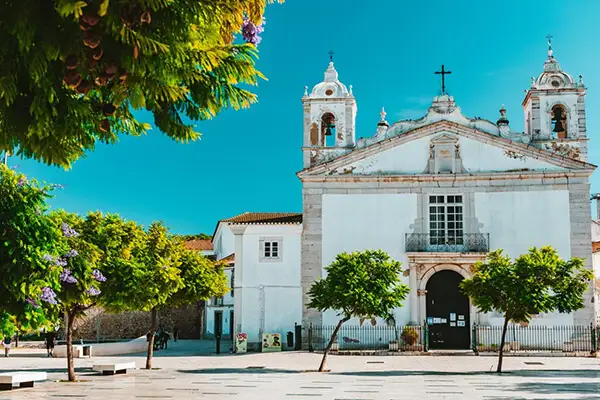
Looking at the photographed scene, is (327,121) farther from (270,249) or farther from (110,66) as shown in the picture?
(110,66)

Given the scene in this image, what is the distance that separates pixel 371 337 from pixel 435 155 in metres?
7.43

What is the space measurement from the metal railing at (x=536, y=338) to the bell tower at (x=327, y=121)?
8.82 meters

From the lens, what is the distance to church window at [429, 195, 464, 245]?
97.2 feet

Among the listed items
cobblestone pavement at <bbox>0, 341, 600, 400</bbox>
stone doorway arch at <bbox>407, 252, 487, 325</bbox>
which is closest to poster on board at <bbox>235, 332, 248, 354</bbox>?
cobblestone pavement at <bbox>0, 341, 600, 400</bbox>

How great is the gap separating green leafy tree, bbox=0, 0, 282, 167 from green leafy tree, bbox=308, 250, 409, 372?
1633cm

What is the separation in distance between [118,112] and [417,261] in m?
25.2

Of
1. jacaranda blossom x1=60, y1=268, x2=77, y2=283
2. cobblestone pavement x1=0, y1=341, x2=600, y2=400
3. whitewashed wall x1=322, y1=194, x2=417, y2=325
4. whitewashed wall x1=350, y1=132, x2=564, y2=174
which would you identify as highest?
whitewashed wall x1=350, y1=132, x2=564, y2=174

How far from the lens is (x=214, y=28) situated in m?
4.21

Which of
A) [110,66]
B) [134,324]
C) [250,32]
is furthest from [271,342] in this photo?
[110,66]

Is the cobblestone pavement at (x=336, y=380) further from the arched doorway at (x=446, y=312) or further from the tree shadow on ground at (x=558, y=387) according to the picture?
the arched doorway at (x=446, y=312)

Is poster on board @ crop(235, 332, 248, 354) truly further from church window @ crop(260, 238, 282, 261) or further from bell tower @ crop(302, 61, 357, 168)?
bell tower @ crop(302, 61, 357, 168)

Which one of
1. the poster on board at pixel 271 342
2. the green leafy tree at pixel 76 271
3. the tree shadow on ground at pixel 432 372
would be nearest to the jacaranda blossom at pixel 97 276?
the green leafy tree at pixel 76 271

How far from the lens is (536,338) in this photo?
2856 centimetres

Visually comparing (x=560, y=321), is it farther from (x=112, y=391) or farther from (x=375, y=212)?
(x=112, y=391)
